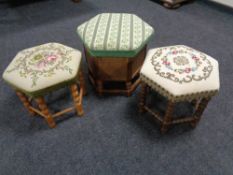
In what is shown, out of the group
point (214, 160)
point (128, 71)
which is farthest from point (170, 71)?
point (214, 160)

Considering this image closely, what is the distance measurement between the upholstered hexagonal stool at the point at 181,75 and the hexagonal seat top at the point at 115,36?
120 millimetres

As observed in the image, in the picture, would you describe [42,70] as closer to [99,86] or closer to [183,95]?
[99,86]

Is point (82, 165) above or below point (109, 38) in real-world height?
below

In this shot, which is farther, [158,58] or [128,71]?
[128,71]

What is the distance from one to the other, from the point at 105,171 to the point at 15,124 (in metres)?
0.63

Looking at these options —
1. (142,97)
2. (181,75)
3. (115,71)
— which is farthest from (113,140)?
(181,75)

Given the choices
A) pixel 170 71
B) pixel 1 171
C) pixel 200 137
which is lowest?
pixel 1 171

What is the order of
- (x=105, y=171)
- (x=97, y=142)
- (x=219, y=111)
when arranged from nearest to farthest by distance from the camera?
(x=105, y=171)
(x=97, y=142)
(x=219, y=111)

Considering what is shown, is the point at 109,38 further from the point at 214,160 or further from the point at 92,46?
the point at 214,160

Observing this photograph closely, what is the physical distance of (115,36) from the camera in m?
1.03

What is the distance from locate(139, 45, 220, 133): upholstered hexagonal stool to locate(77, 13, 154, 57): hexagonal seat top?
0.12 metres

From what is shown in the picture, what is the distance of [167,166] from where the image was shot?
989 mm

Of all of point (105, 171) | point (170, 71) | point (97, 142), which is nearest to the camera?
point (170, 71)

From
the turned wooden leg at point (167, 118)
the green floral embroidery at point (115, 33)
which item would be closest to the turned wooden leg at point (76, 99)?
the green floral embroidery at point (115, 33)
